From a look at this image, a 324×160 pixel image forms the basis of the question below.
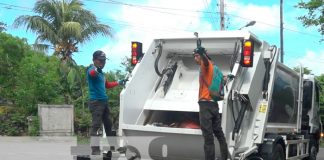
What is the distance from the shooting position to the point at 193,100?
7.64 metres

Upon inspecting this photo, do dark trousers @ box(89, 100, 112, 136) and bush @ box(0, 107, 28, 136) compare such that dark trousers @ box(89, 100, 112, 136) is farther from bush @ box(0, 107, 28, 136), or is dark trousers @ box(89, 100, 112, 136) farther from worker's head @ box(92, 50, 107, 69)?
Result: bush @ box(0, 107, 28, 136)

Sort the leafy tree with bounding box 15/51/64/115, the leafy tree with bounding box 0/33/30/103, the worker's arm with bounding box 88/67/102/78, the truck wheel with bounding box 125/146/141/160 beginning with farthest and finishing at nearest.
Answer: the leafy tree with bounding box 0/33/30/103 < the leafy tree with bounding box 15/51/64/115 < the truck wheel with bounding box 125/146/141/160 < the worker's arm with bounding box 88/67/102/78

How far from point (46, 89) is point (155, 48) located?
11598 mm

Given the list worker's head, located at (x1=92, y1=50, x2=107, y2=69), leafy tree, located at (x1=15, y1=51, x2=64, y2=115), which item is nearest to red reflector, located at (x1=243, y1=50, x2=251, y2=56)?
worker's head, located at (x1=92, y1=50, x2=107, y2=69)

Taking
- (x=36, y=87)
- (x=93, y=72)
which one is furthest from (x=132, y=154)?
(x=36, y=87)

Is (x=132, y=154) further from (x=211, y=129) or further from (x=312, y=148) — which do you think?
(x=312, y=148)

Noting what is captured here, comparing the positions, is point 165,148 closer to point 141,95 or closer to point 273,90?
point 141,95

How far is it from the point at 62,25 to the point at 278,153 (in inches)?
567

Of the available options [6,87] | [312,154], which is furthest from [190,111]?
[6,87]

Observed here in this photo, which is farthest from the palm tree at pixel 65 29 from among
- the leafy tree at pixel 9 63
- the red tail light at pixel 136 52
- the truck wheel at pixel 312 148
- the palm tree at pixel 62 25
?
the red tail light at pixel 136 52

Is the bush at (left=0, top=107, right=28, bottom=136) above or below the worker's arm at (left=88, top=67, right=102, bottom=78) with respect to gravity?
below

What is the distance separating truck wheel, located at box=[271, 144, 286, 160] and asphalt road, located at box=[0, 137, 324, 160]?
470 cm

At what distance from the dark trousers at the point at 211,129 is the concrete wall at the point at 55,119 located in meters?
11.4

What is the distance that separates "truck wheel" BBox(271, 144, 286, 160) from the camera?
7.77 metres
